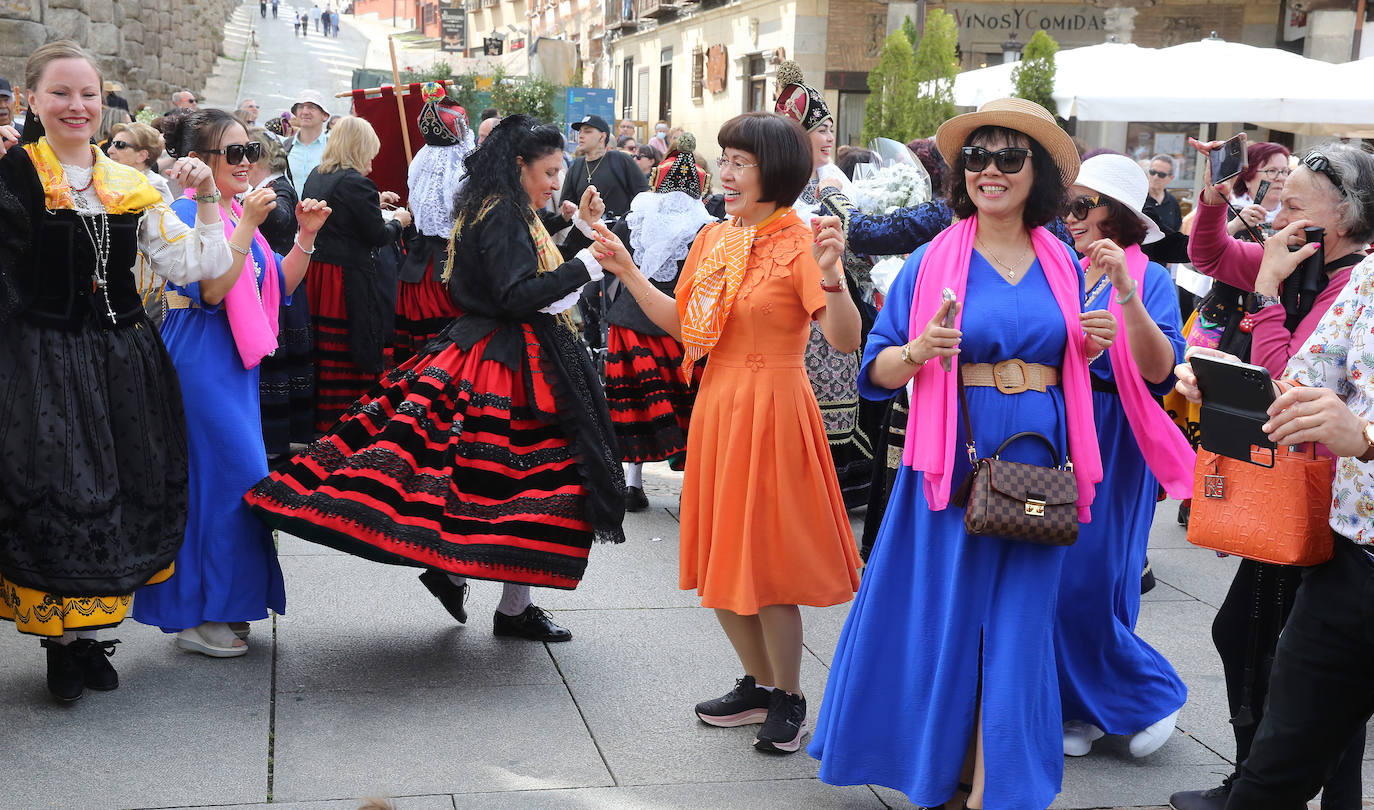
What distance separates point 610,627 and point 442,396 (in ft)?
4.07

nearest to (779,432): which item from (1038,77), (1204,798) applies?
(1204,798)

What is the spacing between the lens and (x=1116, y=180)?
159 inches

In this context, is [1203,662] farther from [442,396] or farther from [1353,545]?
[442,396]

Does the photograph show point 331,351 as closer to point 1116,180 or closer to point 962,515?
point 1116,180

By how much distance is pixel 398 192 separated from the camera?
881 centimetres

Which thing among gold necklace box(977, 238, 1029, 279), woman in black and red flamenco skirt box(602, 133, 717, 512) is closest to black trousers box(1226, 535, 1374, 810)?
gold necklace box(977, 238, 1029, 279)

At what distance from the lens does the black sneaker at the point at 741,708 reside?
4.03 metres

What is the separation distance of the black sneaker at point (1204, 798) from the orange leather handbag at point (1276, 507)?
1146mm

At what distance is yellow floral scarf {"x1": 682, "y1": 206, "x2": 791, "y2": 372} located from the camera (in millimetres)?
3818

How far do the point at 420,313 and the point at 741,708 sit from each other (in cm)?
470

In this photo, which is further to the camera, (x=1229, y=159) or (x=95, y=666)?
(x=1229, y=159)

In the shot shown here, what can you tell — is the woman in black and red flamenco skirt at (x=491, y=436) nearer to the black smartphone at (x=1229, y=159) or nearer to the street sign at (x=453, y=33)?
the black smartphone at (x=1229, y=159)

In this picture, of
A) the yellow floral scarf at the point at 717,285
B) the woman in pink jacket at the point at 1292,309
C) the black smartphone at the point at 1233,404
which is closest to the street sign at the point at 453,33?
the yellow floral scarf at the point at 717,285

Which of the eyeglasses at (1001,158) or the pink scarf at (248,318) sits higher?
the eyeglasses at (1001,158)
